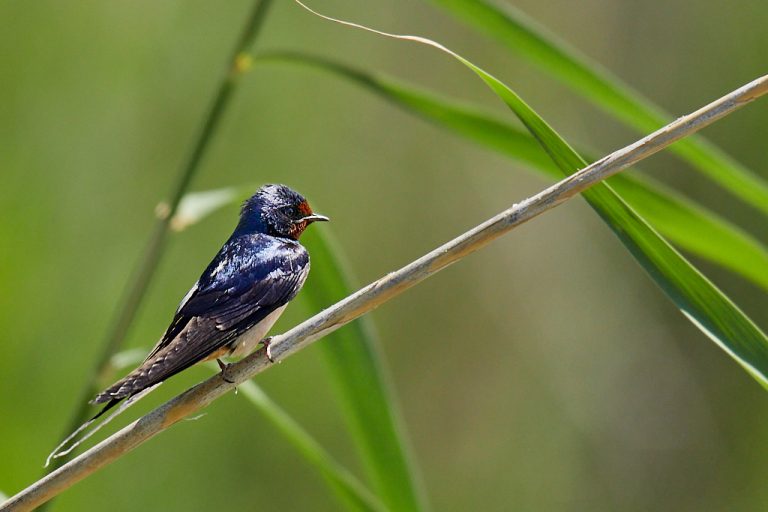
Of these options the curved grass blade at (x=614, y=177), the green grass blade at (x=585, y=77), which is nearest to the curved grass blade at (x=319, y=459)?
the curved grass blade at (x=614, y=177)

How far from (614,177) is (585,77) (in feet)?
0.61

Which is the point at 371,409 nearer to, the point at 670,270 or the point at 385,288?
the point at 385,288

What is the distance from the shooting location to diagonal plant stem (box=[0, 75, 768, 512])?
1.28m

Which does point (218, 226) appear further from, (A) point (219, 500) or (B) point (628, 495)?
(B) point (628, 495)

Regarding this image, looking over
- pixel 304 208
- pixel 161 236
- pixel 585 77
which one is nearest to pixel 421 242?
pixel 304 208

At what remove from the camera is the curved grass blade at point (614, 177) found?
65.8 inches

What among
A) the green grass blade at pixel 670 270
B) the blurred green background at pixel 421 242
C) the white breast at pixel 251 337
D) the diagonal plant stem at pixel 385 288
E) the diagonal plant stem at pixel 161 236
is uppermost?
the blurred green background at pixel 421 242

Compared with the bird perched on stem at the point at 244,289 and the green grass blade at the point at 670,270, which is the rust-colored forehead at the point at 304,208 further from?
the green grass blade at the point at 670,270

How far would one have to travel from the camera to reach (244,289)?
1.65m

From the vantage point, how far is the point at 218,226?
16.3ft

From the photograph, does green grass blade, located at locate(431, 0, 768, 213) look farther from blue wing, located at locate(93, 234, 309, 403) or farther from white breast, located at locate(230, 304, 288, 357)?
white breast, located at locate(230, 304, 288, 357)

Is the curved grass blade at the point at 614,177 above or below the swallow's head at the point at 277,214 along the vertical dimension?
below

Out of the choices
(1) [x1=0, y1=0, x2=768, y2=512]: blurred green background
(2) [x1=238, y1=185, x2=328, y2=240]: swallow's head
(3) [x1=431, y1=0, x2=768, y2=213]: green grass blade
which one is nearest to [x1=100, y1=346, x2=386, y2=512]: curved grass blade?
(2) [x1=238, y1=185, x2=328, y2=240]: swallow's head

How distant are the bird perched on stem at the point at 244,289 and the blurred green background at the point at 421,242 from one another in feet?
10.0
